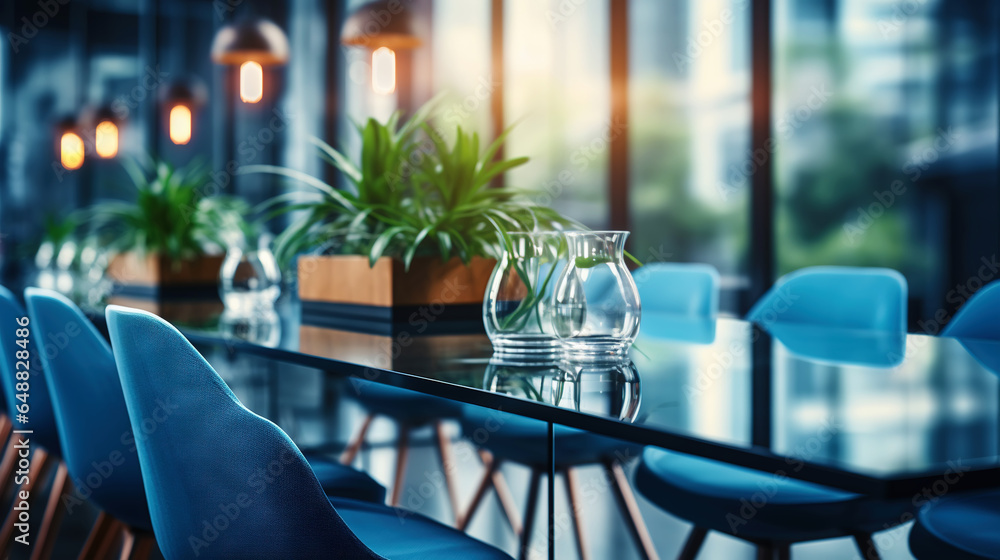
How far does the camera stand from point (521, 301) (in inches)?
51.8

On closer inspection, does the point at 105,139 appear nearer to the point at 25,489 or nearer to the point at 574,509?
the point at 25,489

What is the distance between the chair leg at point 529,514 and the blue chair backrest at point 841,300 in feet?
2.40

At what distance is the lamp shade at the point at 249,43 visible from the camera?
3611mm

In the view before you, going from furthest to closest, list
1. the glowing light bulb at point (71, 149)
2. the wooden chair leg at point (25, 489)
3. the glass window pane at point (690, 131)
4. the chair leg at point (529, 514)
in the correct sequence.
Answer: the glowing light bulb at point (71, 149) < the glass window pane at point (690, 131) < the chair leg at point (529, 514) < the wooden chair leg at point (25, 489)

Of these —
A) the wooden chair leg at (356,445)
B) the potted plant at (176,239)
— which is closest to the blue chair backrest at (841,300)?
the wooden chair leg at (356,445)

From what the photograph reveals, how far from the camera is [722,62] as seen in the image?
4.13 m

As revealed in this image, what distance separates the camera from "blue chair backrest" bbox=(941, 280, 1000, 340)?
72.4 inches

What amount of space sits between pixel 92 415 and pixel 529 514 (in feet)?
4.32

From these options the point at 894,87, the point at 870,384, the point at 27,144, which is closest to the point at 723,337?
the point at 870,384

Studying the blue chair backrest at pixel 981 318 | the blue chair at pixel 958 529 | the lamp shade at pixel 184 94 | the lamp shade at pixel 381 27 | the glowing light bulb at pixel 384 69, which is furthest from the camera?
the lamp shade at pixel 184 94

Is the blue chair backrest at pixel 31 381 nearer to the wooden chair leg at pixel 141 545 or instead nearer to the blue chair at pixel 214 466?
the wooden chair leg at pixel 141 545

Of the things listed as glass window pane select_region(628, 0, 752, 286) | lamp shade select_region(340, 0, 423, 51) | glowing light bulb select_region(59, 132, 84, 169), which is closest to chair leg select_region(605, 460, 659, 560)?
lamp shade select_region(340, 0, 423, 51)

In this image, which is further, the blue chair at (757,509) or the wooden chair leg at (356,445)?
the wooden chair leg at (356,445)

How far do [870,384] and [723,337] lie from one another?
23.5 inches
